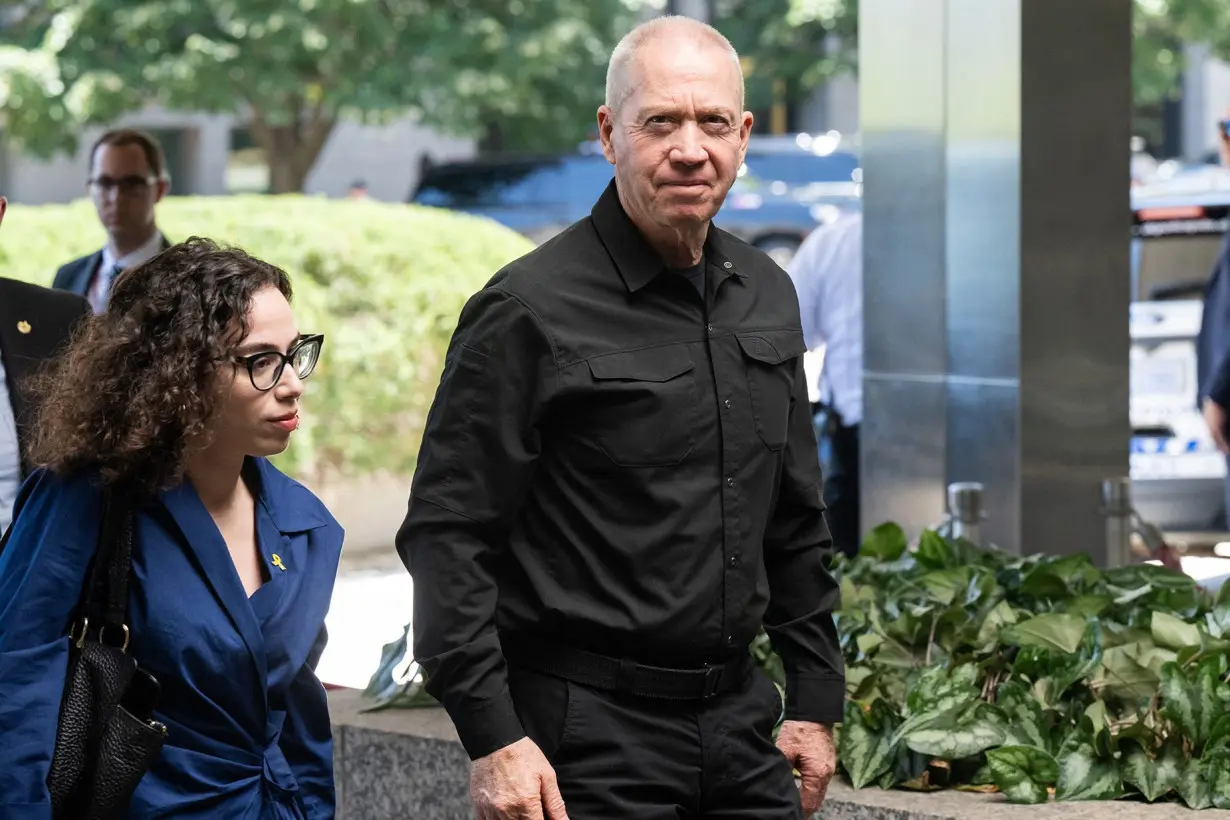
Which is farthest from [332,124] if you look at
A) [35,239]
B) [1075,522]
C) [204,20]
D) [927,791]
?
[927,791]

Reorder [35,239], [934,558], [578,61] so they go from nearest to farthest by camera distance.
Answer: [934,558] → [35,239] → [578,61]

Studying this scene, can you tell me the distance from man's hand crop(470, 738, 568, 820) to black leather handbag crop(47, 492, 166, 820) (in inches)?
19.2

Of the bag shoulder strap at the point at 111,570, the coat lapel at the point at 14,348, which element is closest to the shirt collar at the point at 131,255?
the coat lapel at the point at 14,348

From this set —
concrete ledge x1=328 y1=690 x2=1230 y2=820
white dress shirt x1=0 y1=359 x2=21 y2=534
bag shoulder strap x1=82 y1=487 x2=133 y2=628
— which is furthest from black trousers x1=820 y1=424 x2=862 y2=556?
bag shoulder strap x1=82 y1=487 x2=133 y2=628

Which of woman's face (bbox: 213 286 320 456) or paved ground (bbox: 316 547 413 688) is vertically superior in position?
woman's face (bbox: 213 286 320 456)

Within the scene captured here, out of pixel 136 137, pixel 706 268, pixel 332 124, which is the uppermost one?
pixel 332 124

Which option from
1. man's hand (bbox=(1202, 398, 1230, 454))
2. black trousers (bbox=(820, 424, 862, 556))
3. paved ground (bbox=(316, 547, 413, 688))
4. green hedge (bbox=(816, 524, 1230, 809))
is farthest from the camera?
paved ground (bbox=(316, 547, 413, 688))

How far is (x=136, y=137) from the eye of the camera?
8227 mm

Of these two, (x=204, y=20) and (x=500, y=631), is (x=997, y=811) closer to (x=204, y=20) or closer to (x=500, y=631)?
(x=500, y=631)

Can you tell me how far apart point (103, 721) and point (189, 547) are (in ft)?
1.00

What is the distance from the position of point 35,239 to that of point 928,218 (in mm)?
8375

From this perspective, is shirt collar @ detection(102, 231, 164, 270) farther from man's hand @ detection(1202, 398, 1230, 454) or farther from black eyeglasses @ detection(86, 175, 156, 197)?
man's hand @ detection(1202, 398, 1230, 454)

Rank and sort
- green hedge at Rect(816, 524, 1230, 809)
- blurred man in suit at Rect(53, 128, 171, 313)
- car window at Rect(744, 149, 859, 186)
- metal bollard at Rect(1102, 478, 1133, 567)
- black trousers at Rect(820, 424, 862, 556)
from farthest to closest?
car window at Rect(744, 149, 859, 186) → black trousers at Rect(820, 424, 862, 556) → blurred man in suit at Rect(53, 128, 171, 313) → metal bollard at Rect(1102, 478, 1133, 567) → green hedge at Rect(816, 524, 1230, 809)

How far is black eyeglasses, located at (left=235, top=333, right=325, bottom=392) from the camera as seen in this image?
3.21 meters
